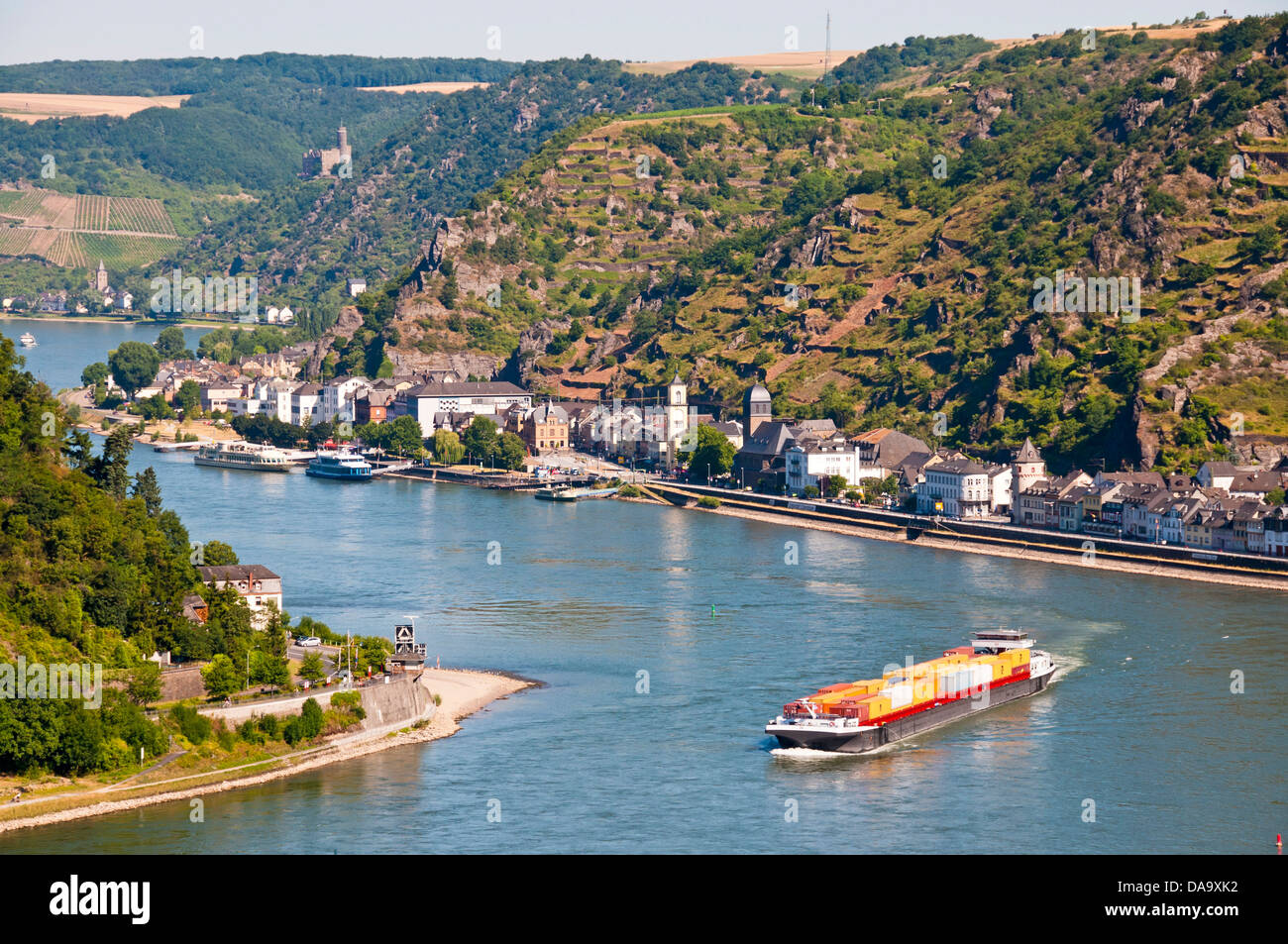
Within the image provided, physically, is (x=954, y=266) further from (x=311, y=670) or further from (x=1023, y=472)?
(x=311, y=670)

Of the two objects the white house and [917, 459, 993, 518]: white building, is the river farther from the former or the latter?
the white house

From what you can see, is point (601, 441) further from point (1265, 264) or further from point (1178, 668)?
point (1178, 668)

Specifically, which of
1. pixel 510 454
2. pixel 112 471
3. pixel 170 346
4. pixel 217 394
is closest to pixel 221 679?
pixel 112 471

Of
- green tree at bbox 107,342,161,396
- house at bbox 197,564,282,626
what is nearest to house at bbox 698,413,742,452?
green tree at bbox 107,342,161,396

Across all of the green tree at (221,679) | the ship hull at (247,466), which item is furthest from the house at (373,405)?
the green tree at (221,679)

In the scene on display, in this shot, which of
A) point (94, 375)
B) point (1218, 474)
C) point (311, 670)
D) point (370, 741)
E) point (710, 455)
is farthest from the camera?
point (94, 375)
